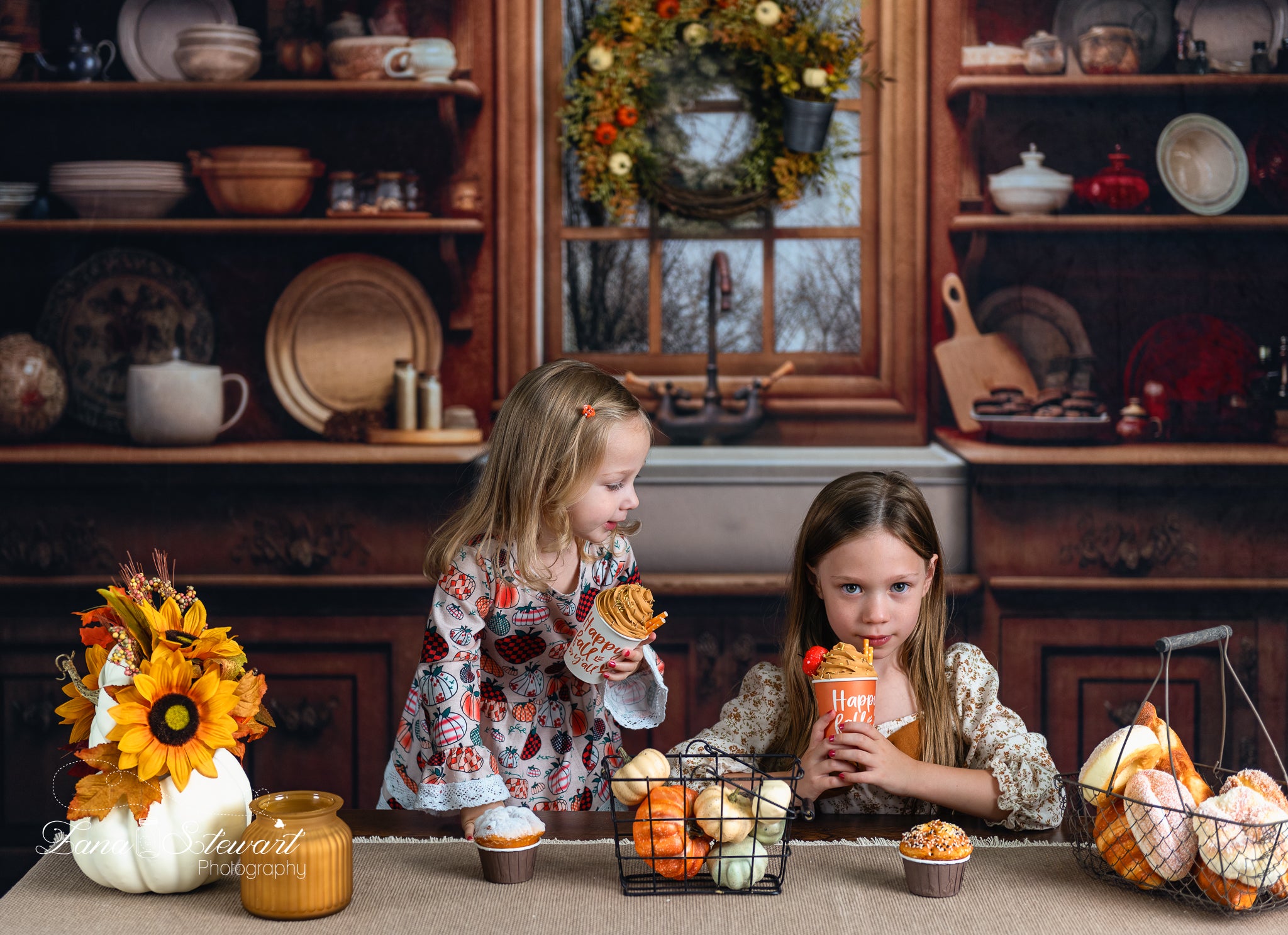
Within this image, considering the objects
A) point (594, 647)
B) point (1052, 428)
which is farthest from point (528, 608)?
point (1052, 428)

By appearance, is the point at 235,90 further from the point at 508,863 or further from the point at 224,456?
the point at 508,863

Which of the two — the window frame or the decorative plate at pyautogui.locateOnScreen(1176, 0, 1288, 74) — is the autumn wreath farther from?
the decorative plate at pyautogui.locateOnScreen(1176, 0, 1288, 74)

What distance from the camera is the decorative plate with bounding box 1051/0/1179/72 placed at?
301 centimetres

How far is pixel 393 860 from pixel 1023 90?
8.40 feet

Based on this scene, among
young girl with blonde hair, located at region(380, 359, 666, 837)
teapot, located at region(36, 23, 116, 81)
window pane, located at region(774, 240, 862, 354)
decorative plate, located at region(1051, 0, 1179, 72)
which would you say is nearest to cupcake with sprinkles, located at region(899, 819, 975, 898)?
young girl with blonde hair, located at region(380, 359, 666, 837)

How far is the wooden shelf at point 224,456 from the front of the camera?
293 centimetres

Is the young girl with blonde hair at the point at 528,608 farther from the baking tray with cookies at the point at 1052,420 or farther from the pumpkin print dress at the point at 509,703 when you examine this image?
the baking tray with cookies at the point at 1052,420

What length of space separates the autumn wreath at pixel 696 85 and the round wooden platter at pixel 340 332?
0.59m

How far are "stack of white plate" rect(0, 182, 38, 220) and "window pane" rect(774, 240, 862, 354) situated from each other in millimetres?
1985

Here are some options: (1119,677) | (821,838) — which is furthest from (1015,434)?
(821,838)

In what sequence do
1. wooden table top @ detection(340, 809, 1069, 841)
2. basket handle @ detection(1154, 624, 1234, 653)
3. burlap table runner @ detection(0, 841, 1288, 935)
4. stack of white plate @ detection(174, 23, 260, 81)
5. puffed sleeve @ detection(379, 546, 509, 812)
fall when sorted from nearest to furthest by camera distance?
burlap table runner @ detection(0, 841, 1288, 935), basket handle @ detection(1154, 624, 1234, 653), wooden table top @ detection(340, 809, 1069, 841), puffed sleeve @ detection(379, 546, 509, 812), stack of white plate @ detection(174, 23, 260, 81)

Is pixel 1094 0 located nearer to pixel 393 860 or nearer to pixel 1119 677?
pixel 1119 677

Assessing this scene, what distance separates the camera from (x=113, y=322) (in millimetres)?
3107

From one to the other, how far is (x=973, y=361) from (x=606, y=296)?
1.01m
